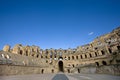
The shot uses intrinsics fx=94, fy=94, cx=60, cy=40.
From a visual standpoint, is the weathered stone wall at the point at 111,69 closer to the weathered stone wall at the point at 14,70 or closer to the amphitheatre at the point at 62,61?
the amphitheatre at the point at 62,61

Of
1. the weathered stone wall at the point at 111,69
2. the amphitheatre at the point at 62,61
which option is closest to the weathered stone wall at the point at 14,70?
the amphitheatre at the point at 62,61

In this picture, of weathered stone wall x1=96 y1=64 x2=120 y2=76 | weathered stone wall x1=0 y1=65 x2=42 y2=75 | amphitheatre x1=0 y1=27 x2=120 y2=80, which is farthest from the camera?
amphitheatre x1=0 y1=27 x2=120 y2=80

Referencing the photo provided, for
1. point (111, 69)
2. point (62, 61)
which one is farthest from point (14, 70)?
point (62, 61)

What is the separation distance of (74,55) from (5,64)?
3178 cm

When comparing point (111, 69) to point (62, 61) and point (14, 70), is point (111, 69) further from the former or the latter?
point (62, 61)

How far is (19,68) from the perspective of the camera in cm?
2394

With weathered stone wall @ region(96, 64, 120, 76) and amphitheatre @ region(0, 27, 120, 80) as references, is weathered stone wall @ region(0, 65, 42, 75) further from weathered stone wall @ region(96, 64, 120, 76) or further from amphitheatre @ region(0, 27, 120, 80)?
weathered stone wall @ region(96, 64, 120, 76)

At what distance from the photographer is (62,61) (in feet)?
145

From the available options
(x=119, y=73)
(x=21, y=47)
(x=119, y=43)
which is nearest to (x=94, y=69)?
(x=119, y=73)

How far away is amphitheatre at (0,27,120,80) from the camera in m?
20.6

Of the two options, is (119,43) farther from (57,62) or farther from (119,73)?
(57,62)

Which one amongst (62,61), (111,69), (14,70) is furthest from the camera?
(62,61)

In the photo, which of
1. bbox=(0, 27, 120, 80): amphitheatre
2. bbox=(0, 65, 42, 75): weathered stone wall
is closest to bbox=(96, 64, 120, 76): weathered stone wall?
bbox=(0, 27, 120, 80): amphitheatre

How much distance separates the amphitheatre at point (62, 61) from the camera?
20.6 metres
